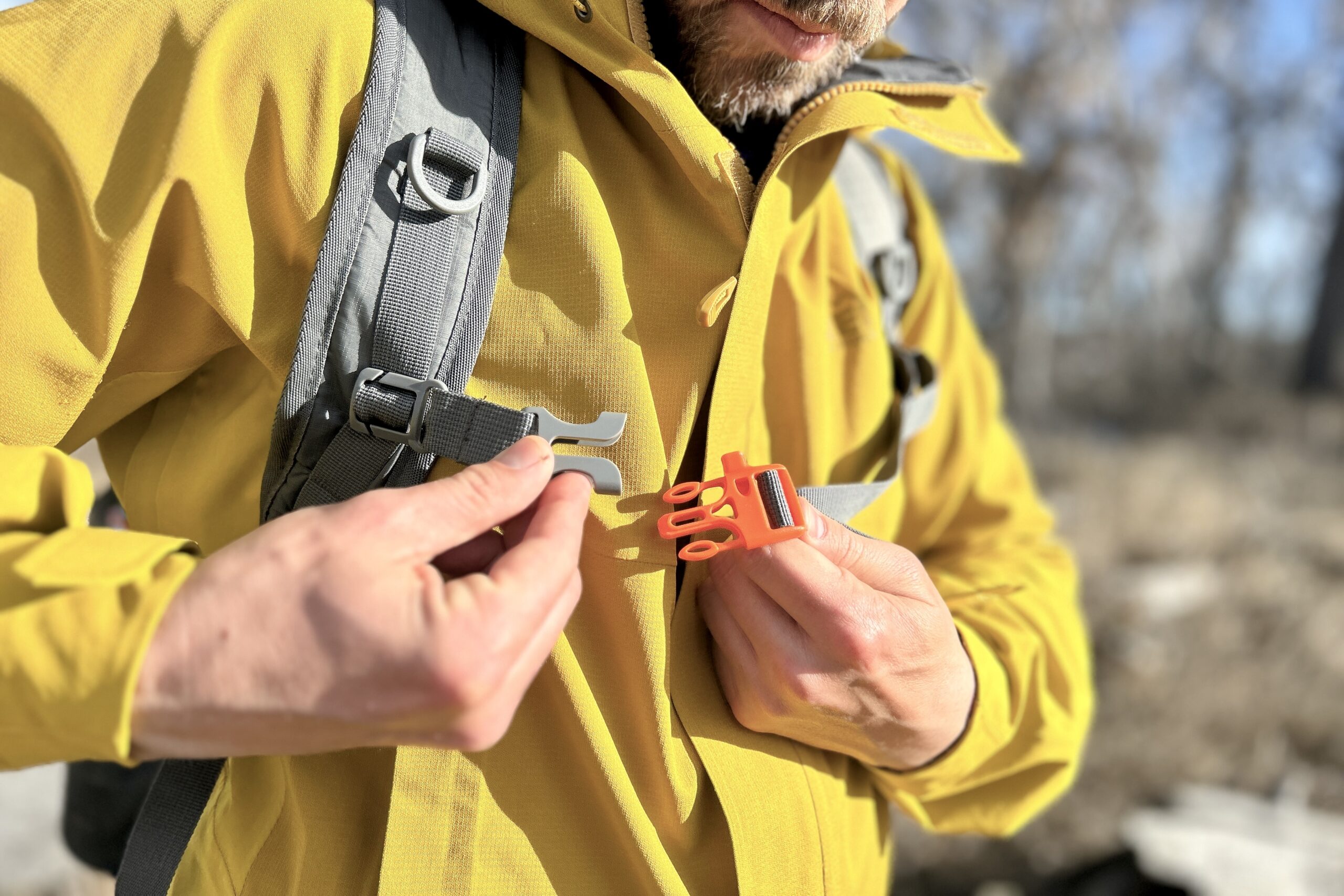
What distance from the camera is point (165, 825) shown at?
129 centimetres

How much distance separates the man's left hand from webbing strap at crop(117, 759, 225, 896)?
2.49 feet

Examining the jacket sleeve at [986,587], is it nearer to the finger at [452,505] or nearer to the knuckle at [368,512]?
the finger at [452,505]

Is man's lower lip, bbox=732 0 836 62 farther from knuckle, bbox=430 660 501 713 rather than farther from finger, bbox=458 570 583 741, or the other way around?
knuckle, bbox=430 660 501 713

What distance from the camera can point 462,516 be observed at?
0.92 m

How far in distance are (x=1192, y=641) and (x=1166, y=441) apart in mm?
5756

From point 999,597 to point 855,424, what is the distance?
48 cm

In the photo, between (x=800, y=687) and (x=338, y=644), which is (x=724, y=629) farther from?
(x=338, y=644)

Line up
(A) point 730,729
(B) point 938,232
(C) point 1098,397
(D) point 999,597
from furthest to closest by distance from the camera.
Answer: (C) point 1098,397 → (B) point 938,232 → (D) point 999,597 → (A) point 730,729

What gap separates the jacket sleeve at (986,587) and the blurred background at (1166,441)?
1.78 metres

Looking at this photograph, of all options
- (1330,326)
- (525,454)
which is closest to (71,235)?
(525,454)

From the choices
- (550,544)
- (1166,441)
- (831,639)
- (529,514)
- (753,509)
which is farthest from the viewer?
(1166,441)

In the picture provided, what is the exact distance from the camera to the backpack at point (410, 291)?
1063mm

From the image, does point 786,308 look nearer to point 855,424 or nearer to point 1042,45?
point 855,424

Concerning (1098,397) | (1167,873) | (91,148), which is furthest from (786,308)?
(1098,397)
